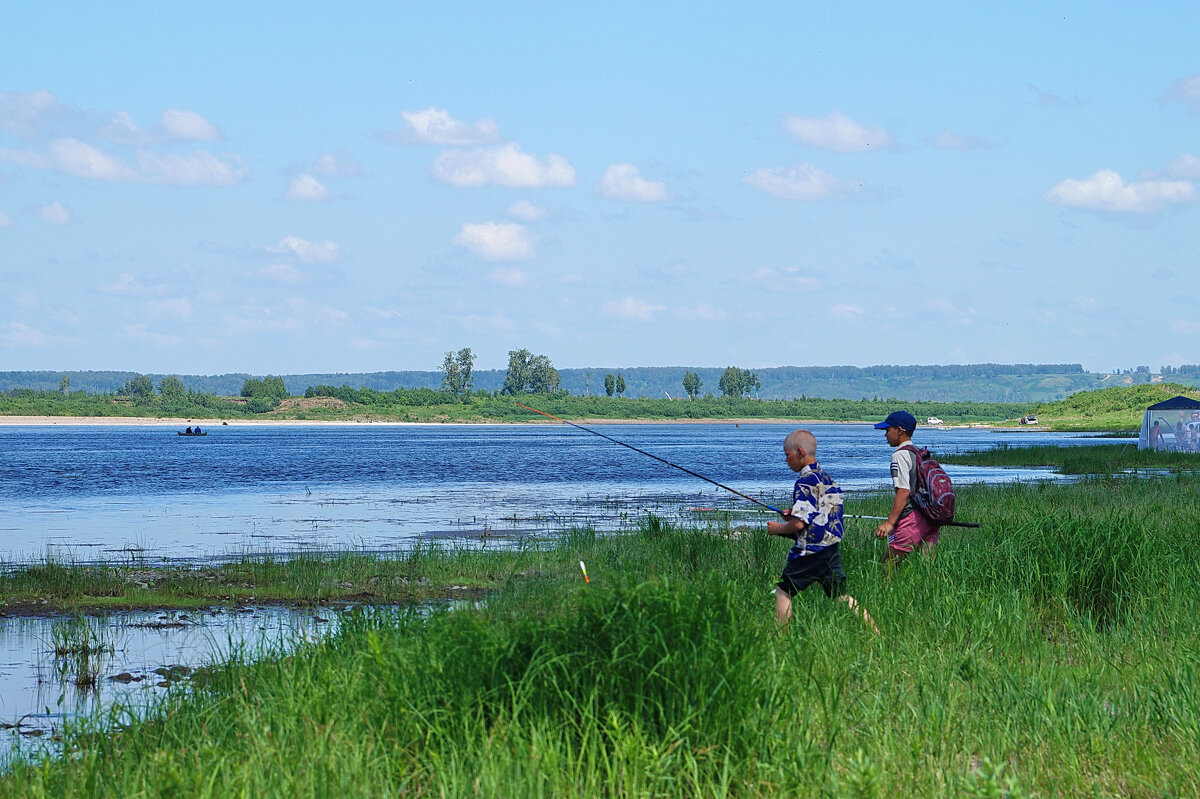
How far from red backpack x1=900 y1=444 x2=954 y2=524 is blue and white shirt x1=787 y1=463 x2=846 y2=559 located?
6.04 ft

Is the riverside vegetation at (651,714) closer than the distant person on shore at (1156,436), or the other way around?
the riverside vegetation at (651,714)

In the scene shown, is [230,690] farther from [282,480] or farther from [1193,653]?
[282,480]

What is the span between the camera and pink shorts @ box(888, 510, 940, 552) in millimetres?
10328

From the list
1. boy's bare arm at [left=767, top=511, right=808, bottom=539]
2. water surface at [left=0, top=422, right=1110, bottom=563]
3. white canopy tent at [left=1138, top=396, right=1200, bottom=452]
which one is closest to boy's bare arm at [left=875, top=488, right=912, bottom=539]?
boy's bare arm at [left=767, top=511, right=808, bottom=539]

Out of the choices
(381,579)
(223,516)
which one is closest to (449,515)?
(223,516)

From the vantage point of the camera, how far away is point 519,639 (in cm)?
592

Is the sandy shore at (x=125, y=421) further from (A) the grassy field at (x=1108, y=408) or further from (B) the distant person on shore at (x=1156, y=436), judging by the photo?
(B) the distant person on shore at (x=1156, y=436)

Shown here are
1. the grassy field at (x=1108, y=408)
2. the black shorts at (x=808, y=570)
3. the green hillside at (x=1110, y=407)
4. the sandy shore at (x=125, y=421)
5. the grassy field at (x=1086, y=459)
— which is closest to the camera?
the black shorts at (x=808, y=570)

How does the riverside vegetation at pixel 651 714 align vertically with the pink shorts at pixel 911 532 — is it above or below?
below

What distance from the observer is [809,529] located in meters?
8.43

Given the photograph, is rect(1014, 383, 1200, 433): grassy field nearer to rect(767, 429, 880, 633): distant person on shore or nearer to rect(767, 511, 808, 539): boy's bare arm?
rect(767, 429, 880, 633): distant person on shore

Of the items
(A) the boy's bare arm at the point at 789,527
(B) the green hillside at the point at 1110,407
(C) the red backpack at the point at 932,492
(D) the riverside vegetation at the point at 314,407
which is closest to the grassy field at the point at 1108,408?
(B) the green hillside at the point at 1110,407

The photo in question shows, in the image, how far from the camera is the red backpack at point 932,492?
10047 millimetres

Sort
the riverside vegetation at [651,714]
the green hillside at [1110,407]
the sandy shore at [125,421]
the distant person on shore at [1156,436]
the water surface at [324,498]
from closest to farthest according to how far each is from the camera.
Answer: the riverside vegetation at [651,714], the water surface at [324,498], the distant person on shore at [1156,436], the green hillside at [1110,407], the sandy shore at [125,421]
